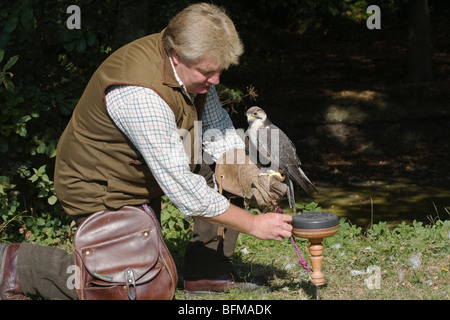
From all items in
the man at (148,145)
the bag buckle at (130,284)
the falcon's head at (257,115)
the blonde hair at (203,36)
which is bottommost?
the bag buckle at (130,284)

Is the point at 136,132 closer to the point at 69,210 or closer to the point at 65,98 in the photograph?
the point at 69,210

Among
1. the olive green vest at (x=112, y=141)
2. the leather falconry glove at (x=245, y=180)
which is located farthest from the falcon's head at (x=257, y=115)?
the olive green vest at (x=112, y=141)

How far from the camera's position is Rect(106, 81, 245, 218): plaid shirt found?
3.01 m

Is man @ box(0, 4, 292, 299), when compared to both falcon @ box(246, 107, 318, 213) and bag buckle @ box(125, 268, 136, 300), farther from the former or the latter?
falcon @ box(246, 107, 318, 213)

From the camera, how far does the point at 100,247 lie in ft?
10.7

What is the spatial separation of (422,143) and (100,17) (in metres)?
6.46

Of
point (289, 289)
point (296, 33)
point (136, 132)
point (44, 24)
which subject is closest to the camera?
point (136, 132)

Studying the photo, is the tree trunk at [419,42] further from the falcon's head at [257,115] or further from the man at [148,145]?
the man at [148,145]

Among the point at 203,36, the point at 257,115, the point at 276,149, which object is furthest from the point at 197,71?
the point at 257,115

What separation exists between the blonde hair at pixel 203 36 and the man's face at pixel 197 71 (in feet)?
0.10

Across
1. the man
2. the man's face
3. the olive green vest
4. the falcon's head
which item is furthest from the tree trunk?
the man's face

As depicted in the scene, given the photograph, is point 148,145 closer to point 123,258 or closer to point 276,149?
point 123,258

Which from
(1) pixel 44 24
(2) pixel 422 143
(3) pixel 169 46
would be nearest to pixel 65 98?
(1) pixel 44 24

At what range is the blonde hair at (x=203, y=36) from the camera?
9.91 ft
